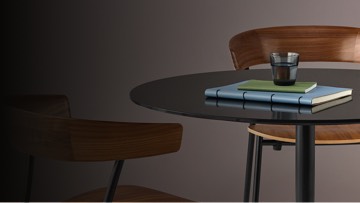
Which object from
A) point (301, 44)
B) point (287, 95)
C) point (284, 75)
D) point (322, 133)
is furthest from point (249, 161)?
point (287, 95)

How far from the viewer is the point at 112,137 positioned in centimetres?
150

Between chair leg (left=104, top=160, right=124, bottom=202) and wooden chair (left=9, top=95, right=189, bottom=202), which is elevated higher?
wooden chair (left=9, top=95, right=189, bottom=202)

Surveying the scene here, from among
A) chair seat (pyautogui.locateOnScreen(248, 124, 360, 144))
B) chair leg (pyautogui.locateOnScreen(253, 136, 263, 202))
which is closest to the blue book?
chair seat (pyautogui.locateOnScreen(248, 124, 360, 144))

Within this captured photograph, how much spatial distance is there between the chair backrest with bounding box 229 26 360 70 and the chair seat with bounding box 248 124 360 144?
15.4 inches

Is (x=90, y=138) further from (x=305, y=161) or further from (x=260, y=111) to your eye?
(x=305, y=161)

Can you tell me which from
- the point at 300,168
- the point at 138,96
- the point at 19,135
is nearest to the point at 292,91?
the point at 300,168

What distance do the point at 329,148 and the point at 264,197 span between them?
39cm

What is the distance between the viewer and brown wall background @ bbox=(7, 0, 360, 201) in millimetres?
3248

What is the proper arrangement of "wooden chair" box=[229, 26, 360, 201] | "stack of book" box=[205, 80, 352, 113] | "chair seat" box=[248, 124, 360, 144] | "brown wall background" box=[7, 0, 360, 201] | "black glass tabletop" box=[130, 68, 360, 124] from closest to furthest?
"black glass tabletop" box=[130, 68, 360, 124] → "stack of book" box=[205, 80, 352, 113] → "chair seat" box=[248, 124, 360, 144] → "wooden chair" box=[229, 26, 360, 201] → "brown wall background" box=[7, 0, 360, 201]

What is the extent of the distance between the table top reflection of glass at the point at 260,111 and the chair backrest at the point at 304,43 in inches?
22.7

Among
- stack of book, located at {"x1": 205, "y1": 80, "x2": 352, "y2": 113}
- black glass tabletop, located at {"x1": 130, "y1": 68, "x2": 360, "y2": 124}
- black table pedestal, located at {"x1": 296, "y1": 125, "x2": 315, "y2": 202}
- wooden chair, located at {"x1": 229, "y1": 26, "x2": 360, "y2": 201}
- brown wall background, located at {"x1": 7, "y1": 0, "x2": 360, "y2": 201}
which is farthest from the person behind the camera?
brown wall background, located at {"x1": 7, "y1": 0, "x2": 360, "y2": 201}

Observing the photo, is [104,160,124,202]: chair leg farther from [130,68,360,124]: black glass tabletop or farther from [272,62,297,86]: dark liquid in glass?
[272,62,297,86]: dark liquid in glass

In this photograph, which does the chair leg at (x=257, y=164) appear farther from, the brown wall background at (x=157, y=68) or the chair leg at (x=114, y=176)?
the chair leg at (x=114, y=176)

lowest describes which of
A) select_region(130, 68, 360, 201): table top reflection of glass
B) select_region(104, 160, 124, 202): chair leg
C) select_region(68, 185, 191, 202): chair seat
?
select_region(68, 185, 191, 202): chair seat
